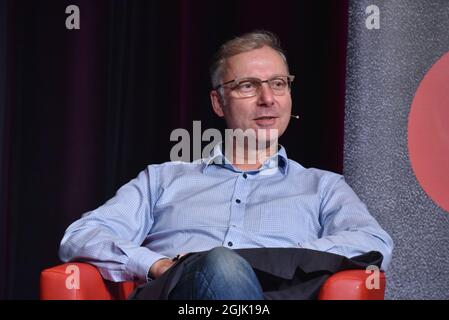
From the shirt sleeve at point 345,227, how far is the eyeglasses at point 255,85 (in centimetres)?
33

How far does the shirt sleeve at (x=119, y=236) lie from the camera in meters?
1.83

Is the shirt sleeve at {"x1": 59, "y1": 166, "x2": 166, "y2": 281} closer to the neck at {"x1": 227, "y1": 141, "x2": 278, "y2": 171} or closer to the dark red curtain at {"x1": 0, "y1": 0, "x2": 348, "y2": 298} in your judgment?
the neck at {"x1": 227, "y1": 141, "x2": 278, "y2": 171}

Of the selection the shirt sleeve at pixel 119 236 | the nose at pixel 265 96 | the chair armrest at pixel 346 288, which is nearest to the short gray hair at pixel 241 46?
the nose at pixel 265 96

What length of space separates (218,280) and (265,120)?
82 cm

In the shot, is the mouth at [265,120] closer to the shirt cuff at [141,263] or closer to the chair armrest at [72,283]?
the shirt cuff at [141,263]

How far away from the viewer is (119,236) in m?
2.04

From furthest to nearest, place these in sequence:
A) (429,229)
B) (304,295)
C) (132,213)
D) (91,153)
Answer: (91,153), (429,229), (132,213), (304,295)

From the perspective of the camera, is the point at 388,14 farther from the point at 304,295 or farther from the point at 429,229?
the point at 304,295

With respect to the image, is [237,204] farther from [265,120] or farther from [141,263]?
[141,263]

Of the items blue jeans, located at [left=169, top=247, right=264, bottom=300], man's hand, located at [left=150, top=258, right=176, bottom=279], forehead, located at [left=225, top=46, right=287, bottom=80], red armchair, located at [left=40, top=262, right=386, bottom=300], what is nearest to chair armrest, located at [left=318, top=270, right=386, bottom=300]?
red armchair, located at [left=40, top=262, right=386, bottom=300]

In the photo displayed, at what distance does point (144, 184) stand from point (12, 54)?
0.87 metres

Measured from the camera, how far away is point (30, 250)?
269cm

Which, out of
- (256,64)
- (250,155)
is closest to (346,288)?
(250,155)

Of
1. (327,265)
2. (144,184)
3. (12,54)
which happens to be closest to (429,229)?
(327,265)
